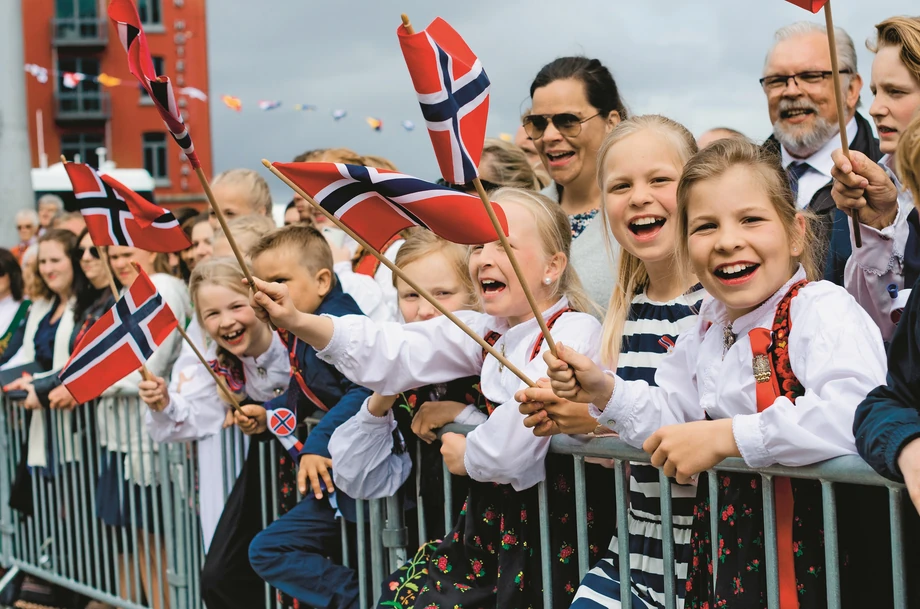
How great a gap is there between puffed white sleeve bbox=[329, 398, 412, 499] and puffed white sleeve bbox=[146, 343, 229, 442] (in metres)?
1.39

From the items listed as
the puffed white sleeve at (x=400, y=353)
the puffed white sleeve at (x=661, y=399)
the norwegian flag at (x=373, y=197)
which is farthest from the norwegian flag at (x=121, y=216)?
the puffed white sleeve at (x=661, y=399)

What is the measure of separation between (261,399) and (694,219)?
8.67 ft

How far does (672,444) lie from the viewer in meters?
2.69

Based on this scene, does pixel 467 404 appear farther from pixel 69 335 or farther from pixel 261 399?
pixel 69 335

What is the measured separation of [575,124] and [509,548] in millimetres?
1743

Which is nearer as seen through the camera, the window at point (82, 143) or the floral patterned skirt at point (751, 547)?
the floral patterned skirt at point (751, 547)

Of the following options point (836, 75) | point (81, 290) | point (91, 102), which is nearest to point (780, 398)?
point (836, 75)

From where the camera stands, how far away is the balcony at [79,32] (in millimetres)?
46594

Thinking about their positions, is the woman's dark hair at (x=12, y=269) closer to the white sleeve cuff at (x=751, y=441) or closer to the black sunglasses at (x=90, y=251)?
the black sunglasses at (x=90, y=251)

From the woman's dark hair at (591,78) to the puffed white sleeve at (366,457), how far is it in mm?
1442

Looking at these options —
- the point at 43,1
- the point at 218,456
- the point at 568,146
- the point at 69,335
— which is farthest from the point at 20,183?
the point at 43,1

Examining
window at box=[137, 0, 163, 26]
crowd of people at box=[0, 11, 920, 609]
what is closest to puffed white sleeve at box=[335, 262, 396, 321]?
crowd of people at box=[0, 11, 920, 609]

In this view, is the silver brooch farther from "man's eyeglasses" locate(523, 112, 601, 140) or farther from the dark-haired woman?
the dark-haired woman

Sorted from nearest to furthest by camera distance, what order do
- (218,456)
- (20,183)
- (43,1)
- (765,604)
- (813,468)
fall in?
(813,468), (765,604), (218,456), (20,183), (43,1)
